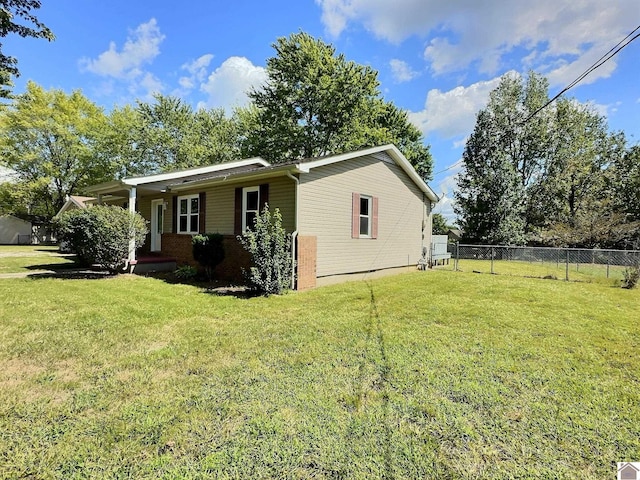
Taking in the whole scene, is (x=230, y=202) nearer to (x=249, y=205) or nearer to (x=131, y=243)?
(x=249, y=205)

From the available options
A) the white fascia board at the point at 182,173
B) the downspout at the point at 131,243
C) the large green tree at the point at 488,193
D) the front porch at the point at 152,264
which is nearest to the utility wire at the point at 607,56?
the white fascia board at the point at 182,173

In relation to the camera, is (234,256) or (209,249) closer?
(209,249)


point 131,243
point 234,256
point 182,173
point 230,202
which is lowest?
point 234,256

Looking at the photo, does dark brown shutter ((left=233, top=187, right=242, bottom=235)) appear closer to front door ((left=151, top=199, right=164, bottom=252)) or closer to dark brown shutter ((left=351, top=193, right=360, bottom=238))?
dark brown shutter ((left=351, top=193, right=360, bottom=238))

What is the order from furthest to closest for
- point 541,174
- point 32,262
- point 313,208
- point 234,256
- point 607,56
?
point 541,174 < point 32,262 < point 234,256 < point 313,208 < point 607,56

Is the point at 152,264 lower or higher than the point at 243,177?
lower

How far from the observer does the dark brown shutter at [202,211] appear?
11.6 metres

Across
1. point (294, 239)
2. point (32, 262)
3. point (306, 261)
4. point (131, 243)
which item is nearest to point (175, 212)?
point (131, 243)

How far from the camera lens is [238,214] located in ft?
34.1

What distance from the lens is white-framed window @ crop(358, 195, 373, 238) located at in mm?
11055

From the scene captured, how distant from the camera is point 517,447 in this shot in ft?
7.99

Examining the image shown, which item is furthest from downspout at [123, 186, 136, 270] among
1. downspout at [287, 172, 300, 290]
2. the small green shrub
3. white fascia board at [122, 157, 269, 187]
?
downspout at [287, 172, 300, 290]

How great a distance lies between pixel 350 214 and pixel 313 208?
1.69m

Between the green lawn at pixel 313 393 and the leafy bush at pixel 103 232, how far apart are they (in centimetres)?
365
